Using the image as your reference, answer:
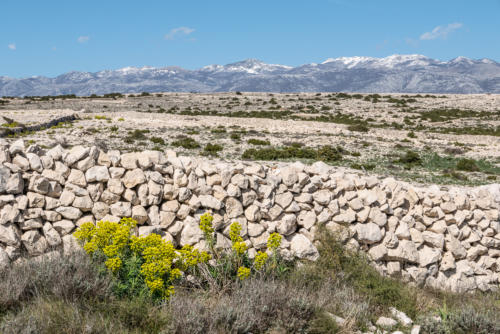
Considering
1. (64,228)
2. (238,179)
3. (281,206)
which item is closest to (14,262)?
(64,228)

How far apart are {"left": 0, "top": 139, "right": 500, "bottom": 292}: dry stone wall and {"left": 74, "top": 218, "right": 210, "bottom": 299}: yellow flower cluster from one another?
0.72m

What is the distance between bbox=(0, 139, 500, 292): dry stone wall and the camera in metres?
5.95

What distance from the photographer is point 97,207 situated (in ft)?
20.3

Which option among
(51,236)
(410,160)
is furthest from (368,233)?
(410,160)

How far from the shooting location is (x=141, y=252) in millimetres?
5184

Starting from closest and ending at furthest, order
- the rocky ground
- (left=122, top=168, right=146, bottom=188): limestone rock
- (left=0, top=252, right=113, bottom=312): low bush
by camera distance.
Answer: (left=0, top=252, right=113, bottom=312): low bush → (left=122, top=168, right=146, bottom=188): limestone rock → the rocky ground

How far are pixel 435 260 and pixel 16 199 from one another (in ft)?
24.5

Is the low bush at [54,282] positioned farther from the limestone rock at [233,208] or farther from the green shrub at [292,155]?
the green shrub at [292,155]

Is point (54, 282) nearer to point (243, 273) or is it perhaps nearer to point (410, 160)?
point (243, 273)

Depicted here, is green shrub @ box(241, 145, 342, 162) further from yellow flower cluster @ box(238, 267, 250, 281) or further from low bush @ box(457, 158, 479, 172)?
yellow flower cluster @ box(238, 267, 250, 281)

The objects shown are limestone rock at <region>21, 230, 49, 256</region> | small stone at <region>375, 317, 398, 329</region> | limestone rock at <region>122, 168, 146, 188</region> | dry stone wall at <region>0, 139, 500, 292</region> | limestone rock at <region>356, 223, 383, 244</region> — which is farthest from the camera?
limestone rock at <region>356, 223, 383, 244</region>

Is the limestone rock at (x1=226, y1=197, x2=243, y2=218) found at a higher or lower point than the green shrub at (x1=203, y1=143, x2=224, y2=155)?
higher

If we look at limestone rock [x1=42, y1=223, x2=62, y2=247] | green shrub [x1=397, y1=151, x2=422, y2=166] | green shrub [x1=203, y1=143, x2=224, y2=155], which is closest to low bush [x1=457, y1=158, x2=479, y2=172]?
A: green shrub [x1=397, y1=151, x2=422, y2=166]

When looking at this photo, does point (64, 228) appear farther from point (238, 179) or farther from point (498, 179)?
point (498, 179)
